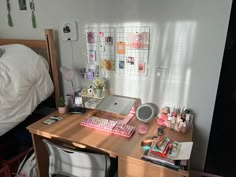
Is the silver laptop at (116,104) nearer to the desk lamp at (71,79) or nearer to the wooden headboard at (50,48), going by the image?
the desk lamp at (71,79)

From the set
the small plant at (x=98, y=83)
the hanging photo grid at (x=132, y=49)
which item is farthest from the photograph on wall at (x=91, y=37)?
the small plant at (x=98, y=83)

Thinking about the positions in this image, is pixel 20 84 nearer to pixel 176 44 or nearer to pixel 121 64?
pixel 121 64

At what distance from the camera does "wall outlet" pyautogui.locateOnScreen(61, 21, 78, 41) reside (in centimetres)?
166

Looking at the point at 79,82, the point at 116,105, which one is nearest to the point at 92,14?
the point at 79,82

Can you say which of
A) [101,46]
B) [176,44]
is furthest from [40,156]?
[176,44]

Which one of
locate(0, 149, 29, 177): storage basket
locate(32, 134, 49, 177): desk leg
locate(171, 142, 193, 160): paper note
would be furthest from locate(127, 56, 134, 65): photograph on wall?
locate(0, 149, 29, 177): storage basket

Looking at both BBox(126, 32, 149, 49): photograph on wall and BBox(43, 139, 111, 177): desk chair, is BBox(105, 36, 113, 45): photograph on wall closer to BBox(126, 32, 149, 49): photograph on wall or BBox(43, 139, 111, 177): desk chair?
BBox(126, 32, 149, 49): photograph on wall

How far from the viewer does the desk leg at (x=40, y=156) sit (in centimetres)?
149

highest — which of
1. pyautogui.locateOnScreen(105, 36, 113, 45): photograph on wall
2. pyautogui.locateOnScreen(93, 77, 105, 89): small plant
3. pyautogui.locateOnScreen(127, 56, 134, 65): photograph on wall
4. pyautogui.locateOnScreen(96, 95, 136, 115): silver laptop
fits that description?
pyautogui.locateOnScreen(105, 36, 113, 45): photograph on wall

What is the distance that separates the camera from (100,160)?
1.07 meters

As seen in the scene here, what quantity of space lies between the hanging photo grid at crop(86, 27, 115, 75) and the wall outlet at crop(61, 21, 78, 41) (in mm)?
126

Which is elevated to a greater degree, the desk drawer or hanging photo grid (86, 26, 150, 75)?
hanging photo grid (86, 26, 150, 75)

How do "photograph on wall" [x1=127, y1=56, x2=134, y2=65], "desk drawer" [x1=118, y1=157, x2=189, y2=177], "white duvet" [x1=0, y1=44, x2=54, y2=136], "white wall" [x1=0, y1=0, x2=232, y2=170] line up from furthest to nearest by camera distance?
"photograph on wall" [x1=127, y1=56, x2=134, y2=65], "white duvet" [x1=0, y1=44, x2=54, y2=136], "white wall" [x1=0, y1=0, x2=232, y2=170], "desk drawer" [x1=118, y1=157, x2=189, y2=177]

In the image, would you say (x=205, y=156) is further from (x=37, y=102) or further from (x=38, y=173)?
(x=37, y=102)
